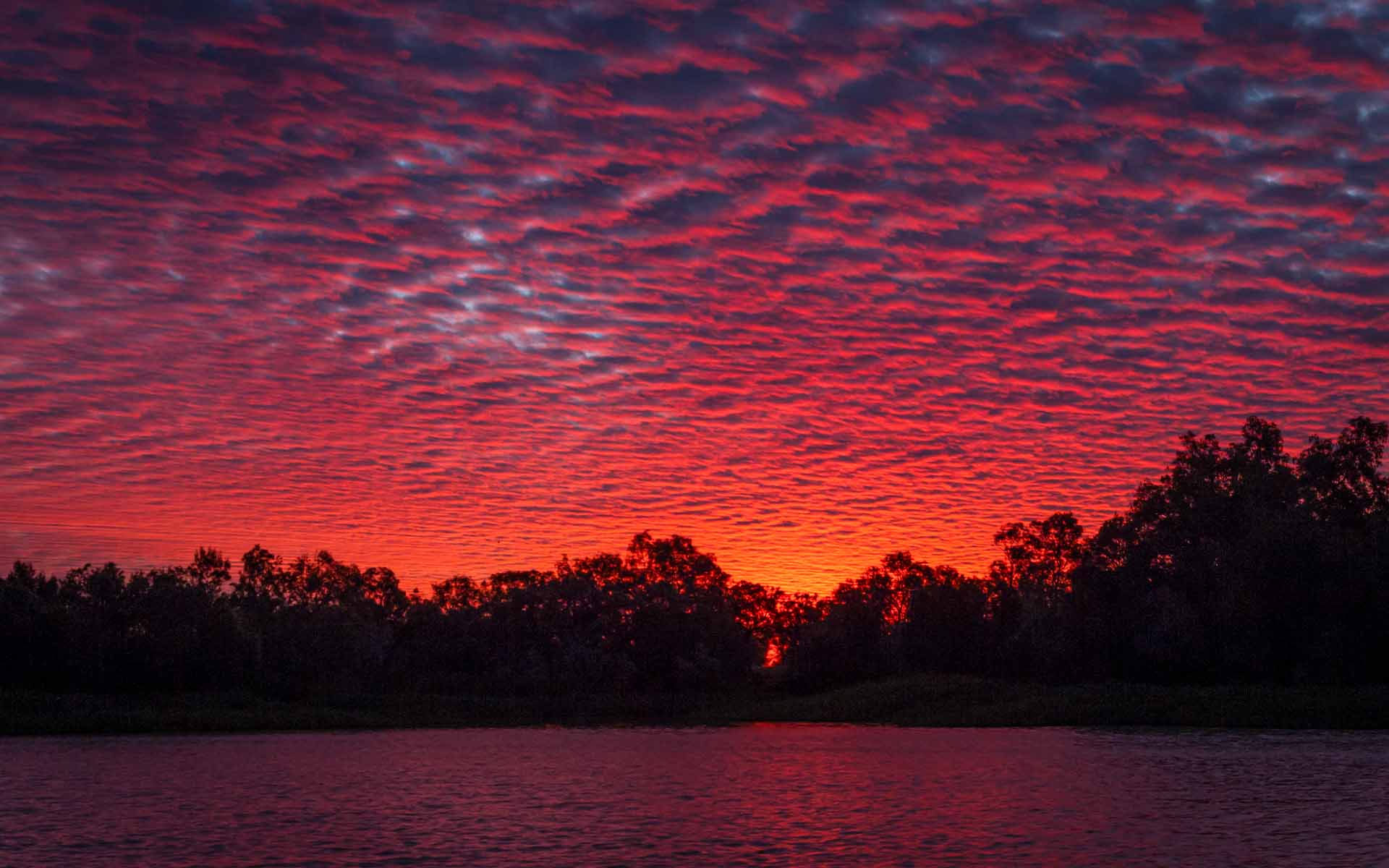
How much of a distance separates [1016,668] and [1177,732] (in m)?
44.7

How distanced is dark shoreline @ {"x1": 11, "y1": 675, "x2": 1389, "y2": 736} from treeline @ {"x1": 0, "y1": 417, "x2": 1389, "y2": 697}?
172 inches

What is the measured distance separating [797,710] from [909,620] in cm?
2125

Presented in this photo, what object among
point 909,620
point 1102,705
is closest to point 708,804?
point 1102,705

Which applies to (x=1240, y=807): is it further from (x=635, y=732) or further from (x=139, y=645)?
(x=139, y=645)

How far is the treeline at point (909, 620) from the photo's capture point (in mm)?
87938

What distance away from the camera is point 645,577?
155 m

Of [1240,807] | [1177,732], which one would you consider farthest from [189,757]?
[1177,732]

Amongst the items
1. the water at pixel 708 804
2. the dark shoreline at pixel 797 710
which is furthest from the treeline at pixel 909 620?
the water at pixel 708 804

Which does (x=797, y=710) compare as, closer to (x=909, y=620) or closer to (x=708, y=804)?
(x=909, y=620)

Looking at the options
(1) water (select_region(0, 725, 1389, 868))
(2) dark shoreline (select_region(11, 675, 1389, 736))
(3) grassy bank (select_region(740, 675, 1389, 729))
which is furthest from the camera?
(2) dark shoreline (select_region(11, 675, 1389, 736))

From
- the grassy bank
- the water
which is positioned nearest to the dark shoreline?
the grassy bank

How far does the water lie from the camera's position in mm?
27266

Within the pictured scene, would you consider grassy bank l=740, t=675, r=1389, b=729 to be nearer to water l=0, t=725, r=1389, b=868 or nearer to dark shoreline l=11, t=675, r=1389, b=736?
dark shoreline l=11, t=675, r=1389, b=736

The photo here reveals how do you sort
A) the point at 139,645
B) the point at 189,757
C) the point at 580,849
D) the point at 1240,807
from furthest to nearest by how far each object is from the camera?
the point at 139,645 → the point at 189,757 → the point at 1240,807 → the point at 580,849
